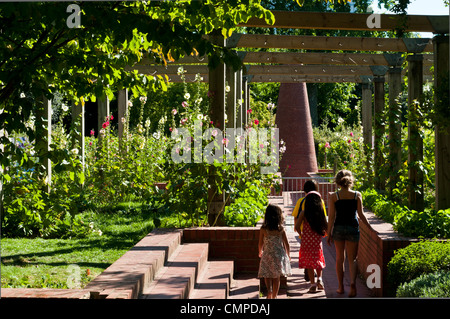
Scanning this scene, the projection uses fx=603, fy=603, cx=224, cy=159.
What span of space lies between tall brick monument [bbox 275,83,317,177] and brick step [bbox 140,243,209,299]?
1304 centimetres

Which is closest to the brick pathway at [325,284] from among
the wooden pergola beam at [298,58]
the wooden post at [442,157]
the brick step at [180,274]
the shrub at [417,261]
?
the shrub at [417,261]

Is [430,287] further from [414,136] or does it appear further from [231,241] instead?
[414,136]

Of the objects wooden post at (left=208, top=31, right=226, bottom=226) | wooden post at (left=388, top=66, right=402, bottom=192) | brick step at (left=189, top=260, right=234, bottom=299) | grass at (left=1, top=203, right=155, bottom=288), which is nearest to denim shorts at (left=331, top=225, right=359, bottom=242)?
brick step at (left=189, top=260, right=234, bottom=299)

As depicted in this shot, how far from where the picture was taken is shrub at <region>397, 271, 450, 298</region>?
4.63m

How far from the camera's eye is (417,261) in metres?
5.71

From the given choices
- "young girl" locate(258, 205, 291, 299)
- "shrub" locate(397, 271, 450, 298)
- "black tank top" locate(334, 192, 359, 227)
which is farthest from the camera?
"black tank top" locate(334, 192, 359, 227)

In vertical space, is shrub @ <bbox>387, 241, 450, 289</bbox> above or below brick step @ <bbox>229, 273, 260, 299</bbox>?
above

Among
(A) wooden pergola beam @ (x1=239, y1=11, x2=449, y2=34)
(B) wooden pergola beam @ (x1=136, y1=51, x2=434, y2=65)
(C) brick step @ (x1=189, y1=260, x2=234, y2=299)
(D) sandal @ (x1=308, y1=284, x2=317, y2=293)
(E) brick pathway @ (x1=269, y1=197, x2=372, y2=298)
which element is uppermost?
(B) wooden pergola beam @ (x1=136, y1=51, x2=434, y2=65)

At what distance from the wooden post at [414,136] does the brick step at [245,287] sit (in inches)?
120

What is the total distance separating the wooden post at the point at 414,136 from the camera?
28.5ft

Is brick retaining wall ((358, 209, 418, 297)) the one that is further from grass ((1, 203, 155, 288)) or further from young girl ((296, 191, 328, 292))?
grass ((1, 203, 155, 288))

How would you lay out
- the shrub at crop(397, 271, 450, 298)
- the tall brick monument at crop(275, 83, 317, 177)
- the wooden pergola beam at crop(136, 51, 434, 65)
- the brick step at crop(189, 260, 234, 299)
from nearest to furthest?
1. the shrub at crop(397, 271, 450, 298)
2. the brick step at crop(189, 260, 234, 299)
3. the wooden pergola beam at crop(136, 51, 434, 65)
4. the tall brick monument at crop(275, 83, 317, 177)

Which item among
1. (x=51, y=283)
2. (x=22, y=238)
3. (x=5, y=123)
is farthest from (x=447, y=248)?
(x=22, y=238)

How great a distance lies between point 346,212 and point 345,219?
79 millimetres
